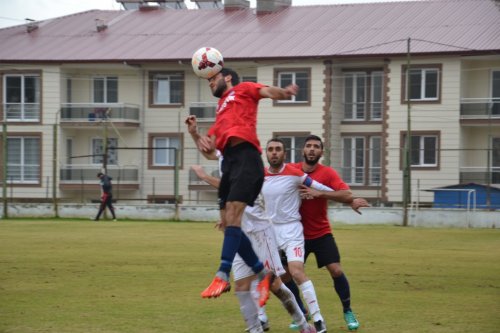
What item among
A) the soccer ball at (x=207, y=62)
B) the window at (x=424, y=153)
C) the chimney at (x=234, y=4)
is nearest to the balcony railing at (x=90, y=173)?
the chimney at (x=234, y=4)

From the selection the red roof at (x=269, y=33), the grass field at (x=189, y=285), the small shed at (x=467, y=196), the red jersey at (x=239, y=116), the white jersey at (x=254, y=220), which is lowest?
the grass field at (x=189, y=285)

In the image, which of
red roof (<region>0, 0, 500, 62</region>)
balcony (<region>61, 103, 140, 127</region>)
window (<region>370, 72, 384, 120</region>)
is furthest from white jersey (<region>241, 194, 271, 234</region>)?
balcony (<region>61, 103, 140, 127</region>)

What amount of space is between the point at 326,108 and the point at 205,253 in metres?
32.2

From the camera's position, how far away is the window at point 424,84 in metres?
51.2

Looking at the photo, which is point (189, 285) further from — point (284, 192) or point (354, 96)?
point (354, 96)

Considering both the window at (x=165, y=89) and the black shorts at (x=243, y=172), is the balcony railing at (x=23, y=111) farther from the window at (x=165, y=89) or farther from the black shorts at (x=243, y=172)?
the black shorts at (x=243, y=172)

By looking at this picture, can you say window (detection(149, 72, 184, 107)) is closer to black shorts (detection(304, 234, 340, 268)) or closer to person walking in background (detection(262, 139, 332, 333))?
black shorts (detection(304, 234, 340, 268))

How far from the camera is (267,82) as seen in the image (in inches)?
2112

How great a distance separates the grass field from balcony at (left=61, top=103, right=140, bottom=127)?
94.5ft

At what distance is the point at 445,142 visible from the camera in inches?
2002

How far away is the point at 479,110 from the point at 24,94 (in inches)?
966

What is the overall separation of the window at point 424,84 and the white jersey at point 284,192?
40.4 meters

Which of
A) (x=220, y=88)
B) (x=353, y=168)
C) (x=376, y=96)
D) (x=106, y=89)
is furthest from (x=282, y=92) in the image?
(x=106, y=89)

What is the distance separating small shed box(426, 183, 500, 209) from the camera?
38.2 meters
